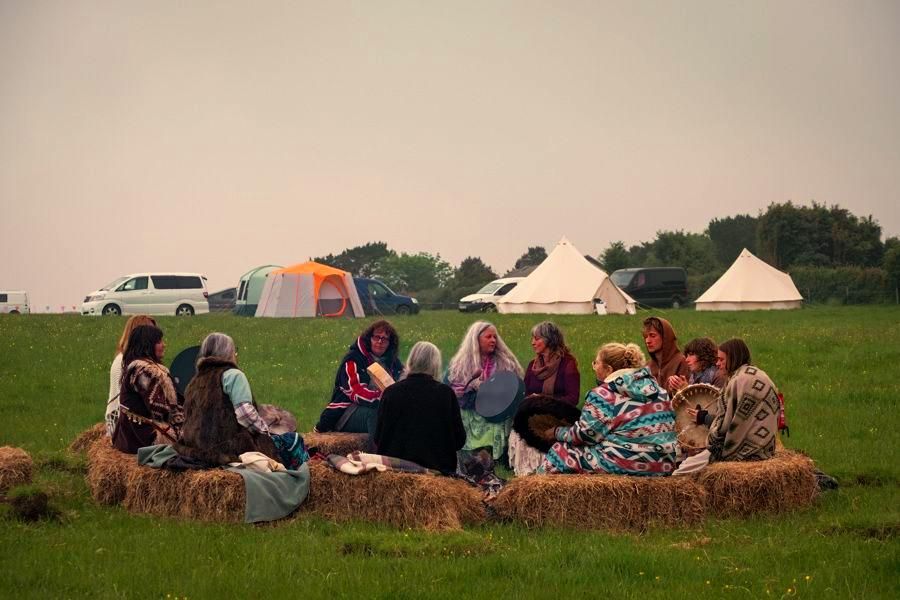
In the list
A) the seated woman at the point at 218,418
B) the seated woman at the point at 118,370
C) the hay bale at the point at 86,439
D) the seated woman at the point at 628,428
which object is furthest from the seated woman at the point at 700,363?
the hay bale at the point at 86,439

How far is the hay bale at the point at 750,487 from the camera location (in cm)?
852

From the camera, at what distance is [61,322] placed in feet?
88.0

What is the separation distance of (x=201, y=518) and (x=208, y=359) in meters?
1.24

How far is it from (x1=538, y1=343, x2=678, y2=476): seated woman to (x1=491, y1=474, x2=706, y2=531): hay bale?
0.27 metres

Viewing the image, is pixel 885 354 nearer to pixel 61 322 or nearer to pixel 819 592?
pixel 819 592

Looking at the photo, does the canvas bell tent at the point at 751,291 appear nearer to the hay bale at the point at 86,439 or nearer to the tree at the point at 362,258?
the hay bale at the point at 86,439

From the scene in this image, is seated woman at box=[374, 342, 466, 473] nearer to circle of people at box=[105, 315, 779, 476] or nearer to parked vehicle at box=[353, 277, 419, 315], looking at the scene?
circle of people at box=[105, 315, 779, 476]

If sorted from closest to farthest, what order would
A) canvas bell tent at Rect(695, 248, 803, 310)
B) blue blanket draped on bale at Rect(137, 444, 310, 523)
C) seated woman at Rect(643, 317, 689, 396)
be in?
blue blanket draped on bale at Rect(137, 444, 310, 523) → seated woman at Rect(643, 317, 689, 396) → canvas bell tent at Rect(695, 248, 803, 310)

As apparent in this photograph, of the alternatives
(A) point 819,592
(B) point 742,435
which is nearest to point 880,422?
(B) point 742,435

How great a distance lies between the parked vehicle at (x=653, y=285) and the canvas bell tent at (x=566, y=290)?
13.0 ft

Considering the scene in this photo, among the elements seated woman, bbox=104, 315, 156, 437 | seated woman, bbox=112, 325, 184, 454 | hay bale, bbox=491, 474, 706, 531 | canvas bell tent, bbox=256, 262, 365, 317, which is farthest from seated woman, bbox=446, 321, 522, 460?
canvas bell tent, bbox=256, 262, 365, 317

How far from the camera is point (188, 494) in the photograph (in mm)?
8320

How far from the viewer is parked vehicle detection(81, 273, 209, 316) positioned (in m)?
35.3

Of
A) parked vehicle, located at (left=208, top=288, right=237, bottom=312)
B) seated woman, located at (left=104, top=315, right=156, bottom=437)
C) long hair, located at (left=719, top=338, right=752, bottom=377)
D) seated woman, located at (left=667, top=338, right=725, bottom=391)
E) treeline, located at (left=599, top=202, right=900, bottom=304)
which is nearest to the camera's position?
long hair, located at (left=719, top=338, right=752, bottom=377)
